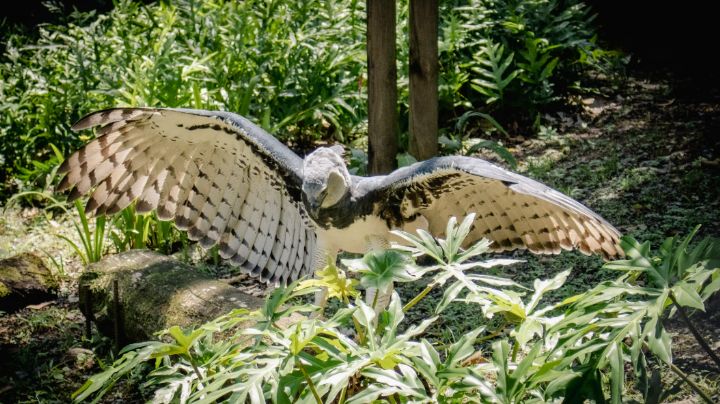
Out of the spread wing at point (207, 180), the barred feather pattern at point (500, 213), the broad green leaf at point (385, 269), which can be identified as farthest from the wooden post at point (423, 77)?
the broad green leaf at point (385, 269)

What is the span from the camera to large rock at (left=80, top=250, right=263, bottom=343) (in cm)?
389

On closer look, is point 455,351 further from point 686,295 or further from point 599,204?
point 599,204

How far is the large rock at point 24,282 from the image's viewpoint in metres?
4.78

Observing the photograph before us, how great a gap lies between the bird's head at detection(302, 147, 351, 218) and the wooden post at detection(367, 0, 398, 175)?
171cm

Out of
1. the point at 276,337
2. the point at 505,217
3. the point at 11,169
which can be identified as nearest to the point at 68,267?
the point at 11,169

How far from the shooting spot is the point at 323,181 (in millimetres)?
3248

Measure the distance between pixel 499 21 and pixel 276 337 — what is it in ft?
16.3

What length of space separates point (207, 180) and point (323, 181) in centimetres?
80

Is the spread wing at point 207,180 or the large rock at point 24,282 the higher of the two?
the spread wing at point 207,180

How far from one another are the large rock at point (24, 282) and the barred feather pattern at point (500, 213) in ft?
8.30

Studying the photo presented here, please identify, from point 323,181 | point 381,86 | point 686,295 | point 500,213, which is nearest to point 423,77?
point 381,86

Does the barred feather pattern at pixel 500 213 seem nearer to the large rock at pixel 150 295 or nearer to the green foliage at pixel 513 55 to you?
the large rock at pixel 150 295

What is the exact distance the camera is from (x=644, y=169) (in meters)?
5.44

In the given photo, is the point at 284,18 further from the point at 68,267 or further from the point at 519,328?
the point at 519,328
